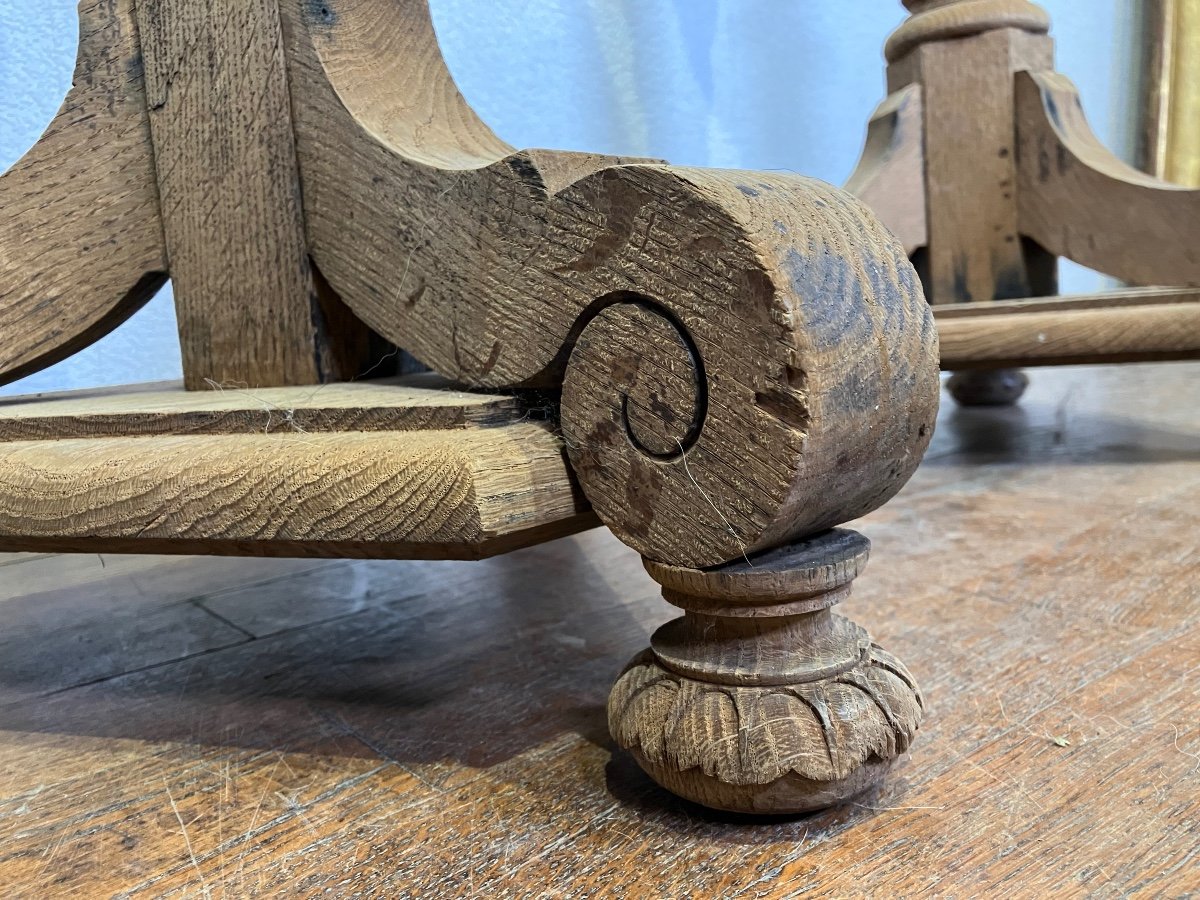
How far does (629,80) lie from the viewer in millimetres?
2078

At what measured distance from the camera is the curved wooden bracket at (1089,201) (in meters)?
1.41

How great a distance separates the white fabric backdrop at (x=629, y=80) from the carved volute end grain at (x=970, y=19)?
0.59 metres

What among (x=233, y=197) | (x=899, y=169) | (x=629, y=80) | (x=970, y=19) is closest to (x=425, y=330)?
(x=233, y=197)

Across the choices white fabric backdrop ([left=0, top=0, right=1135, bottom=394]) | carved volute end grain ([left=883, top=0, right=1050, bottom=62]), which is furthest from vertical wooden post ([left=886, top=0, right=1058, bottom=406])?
white fabric backdrop ([left=0, top=0, right=1135, bottom=394])

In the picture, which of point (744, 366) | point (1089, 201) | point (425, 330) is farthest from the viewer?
point (1089, 201)

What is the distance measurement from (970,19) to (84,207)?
141 cm

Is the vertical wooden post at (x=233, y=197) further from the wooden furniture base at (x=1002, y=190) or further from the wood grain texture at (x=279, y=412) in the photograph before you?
the wooden furniture base at (x=1002, y=190)

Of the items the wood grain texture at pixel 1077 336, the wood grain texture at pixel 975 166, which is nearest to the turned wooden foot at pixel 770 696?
the wood grain texture at pixel 1077 336

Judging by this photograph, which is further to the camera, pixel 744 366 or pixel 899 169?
pixel 899 169

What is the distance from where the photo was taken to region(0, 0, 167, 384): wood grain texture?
2.68 feet

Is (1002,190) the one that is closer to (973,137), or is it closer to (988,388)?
(973,137)

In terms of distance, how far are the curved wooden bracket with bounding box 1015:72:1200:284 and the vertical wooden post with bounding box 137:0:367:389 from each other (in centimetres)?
120

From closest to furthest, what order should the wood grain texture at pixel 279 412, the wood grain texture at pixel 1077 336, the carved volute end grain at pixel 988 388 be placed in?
the wood grain texture at pixel 279 412 < the wood grain texture at pixel 1077 336 < the carved volute end grain at pixel 988 388

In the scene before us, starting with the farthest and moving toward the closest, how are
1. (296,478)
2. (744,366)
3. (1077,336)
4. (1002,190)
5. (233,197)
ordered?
1. (1002,190)
2. (1077,336)
3. (233,197)
4. (296,478)
5. (744,366)
